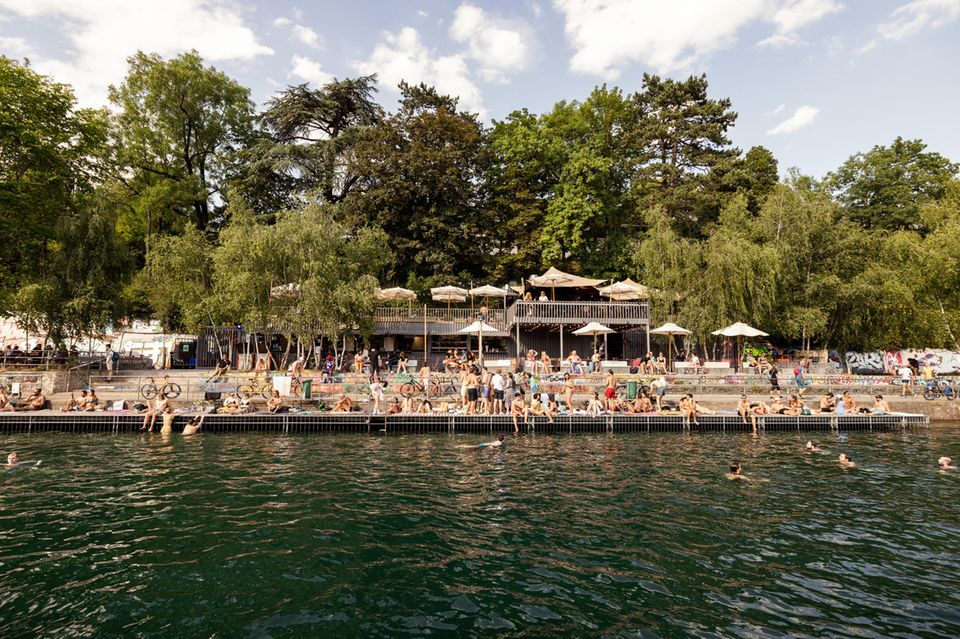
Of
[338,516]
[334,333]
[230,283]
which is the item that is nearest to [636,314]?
[334,333]

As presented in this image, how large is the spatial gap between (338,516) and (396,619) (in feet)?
13.8

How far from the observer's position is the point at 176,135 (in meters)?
41.9

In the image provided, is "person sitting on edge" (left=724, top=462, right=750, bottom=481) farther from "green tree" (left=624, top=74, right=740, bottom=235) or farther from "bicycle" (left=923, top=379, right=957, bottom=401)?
"green tree" (left=624, top=74, right=740, bottom=235)

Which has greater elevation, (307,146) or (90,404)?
(307,146)

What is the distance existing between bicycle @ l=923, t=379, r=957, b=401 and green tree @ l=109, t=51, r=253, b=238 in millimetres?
49146

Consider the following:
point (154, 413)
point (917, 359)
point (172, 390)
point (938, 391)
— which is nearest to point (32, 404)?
point (172, 390)

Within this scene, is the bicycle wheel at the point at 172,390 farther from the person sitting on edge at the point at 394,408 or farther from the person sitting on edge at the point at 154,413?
the person sitting on edge at the point at 394,408

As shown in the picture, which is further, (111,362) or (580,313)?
(580,313)

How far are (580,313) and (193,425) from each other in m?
22.8

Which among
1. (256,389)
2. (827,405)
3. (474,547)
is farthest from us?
(256,389)

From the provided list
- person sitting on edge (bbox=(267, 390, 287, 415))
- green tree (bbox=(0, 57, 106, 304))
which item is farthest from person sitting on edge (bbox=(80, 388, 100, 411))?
green tree (bbox=(0, 57, 106, 304))

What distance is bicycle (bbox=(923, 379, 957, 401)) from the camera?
25141 mm

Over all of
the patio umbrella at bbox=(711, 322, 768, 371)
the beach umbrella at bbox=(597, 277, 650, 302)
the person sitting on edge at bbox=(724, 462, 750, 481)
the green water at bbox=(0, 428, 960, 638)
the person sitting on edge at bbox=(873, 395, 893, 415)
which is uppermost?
the beach umbrella at bbox=(597, 277, 650, 302)

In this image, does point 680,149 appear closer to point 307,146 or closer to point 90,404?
point 307,146
